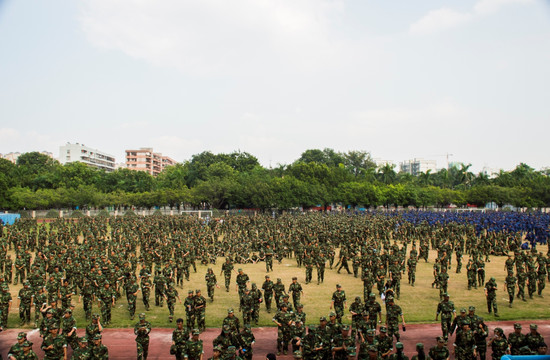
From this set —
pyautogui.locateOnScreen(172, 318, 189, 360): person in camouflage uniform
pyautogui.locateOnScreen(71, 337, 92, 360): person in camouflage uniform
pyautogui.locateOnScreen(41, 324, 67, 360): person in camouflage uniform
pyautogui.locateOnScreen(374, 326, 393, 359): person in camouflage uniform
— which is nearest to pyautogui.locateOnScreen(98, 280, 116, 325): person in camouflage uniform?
pyautogui.locateOnScreen(41, 324, 67, 360): person in camouflage uniform

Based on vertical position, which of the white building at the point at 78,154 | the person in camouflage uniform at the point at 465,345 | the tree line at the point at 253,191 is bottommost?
the person in camouflage uniform at the point at 465,345

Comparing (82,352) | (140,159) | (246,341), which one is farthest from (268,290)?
(140,159)

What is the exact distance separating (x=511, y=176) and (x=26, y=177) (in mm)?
95455

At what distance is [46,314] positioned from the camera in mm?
9250

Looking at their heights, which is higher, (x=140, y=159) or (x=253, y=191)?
(x=140, y=159)

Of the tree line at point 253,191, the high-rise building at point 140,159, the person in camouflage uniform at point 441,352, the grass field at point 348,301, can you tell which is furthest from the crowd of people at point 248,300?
the high-rise building at point 140,159

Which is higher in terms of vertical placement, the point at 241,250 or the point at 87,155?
the point at 87,155

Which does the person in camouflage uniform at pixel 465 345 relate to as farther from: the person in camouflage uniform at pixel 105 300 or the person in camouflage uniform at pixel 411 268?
the person in camouflage uniform at pixel 105 300

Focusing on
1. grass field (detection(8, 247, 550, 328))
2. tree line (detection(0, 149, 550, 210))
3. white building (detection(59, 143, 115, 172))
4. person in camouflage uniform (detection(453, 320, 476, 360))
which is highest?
white building (detection(59, 143, 115, 172))

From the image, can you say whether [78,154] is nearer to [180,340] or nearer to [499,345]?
[180,340]

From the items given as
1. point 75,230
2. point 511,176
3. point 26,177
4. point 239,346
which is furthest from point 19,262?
point 511,176

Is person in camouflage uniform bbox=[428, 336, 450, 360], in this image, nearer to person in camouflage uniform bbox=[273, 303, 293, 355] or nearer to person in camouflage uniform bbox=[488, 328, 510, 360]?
person in camouflage uniform bbox=[488, 328, 510, 360]

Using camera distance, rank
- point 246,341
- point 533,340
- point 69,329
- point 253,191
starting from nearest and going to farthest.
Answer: point 533,340
point 246,341
point 69,329
point 253,191

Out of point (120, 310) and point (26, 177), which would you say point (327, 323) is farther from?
point (26, 177)
